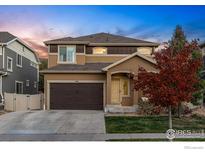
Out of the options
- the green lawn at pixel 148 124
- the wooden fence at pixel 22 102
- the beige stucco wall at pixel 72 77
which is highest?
the beige stucco wall at pixel 72 77

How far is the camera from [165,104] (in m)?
13.8

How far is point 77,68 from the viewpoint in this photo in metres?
25.1

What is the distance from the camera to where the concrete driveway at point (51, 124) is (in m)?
15.8

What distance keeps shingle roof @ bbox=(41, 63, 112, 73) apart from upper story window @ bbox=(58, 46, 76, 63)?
0.45 m

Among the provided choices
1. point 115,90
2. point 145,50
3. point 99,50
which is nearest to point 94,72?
point 115,90

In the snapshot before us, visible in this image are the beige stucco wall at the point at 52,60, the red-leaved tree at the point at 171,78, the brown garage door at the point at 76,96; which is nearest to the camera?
the red-leaved tree at the point at 171,78

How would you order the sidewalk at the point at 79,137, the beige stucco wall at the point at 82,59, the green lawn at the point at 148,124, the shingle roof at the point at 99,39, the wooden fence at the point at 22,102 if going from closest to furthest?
the sidewalk at the point at 79,137 < the green lawn at the point at 148,124 < the wooden fence at the point at 22,102 < the beige stucco wall at the point at 82,59 < the shingle roof at the point at 99,39

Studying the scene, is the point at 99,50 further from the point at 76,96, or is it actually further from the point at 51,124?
the point at 51,124

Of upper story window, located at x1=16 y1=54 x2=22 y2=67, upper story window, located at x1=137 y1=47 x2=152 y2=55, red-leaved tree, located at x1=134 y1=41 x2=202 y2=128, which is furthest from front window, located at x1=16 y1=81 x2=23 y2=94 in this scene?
red-leaved tree, located at x1=134 y1=41 x2=202 y2=128

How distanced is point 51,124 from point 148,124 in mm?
4508

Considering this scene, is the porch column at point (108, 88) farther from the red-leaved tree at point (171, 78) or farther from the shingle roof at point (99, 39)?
the red-leaved tree at point (171, 78)

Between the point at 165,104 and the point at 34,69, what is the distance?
19.9 metres

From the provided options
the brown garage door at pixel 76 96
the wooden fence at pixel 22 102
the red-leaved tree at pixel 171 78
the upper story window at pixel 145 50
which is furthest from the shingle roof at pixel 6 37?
the red-leaved tree at pixel 171 78

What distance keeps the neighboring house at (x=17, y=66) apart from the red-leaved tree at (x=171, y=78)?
1307 cm
